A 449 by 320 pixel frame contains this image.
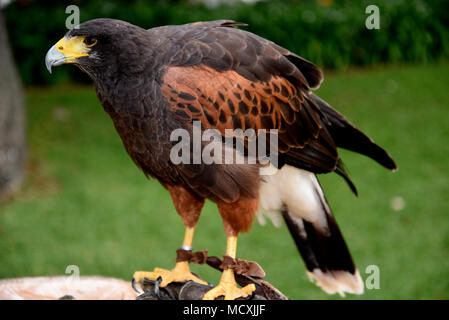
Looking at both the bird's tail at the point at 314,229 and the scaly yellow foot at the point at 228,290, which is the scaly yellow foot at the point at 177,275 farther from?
the bird's tail at the point at 314,229

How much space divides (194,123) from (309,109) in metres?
0.67

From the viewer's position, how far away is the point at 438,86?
28.9ft

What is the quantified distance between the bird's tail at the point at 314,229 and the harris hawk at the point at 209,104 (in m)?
0.04

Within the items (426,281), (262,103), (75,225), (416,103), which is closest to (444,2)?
(416,103)

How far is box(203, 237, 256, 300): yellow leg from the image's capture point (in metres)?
2.53

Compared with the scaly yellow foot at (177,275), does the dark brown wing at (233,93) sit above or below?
above

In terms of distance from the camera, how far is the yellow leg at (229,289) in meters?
2.53

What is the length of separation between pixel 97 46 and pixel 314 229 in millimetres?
1601

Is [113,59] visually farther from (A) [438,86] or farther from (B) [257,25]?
(A) [438,86]

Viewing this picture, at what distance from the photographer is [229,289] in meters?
2.55

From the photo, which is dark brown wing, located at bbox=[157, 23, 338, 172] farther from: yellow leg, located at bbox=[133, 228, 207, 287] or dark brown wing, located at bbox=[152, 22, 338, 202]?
yellow leg, located at bbox=[133, 228, 207, 287]

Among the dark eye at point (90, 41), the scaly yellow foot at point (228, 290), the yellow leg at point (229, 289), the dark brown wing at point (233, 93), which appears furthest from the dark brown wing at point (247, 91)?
the scaly yellow foot at point (228, 290)

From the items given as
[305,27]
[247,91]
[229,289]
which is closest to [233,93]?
[247,91]

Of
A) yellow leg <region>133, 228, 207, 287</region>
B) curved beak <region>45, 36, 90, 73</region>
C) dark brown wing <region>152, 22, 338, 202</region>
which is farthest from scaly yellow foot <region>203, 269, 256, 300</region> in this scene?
curved beak <region>45, 36, 90, 73</region>
